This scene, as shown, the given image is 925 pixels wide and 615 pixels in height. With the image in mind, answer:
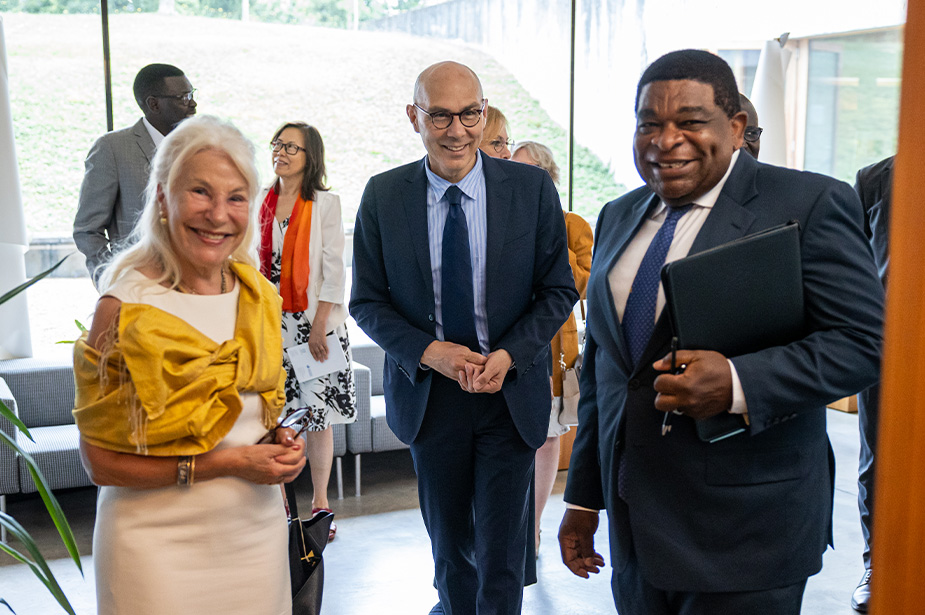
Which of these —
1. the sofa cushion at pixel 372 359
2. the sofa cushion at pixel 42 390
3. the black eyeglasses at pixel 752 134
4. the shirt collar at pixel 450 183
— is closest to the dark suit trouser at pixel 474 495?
the shirt collar at pixel 450 183

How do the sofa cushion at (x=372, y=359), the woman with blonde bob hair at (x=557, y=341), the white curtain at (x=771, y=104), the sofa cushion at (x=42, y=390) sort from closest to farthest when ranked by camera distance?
the woman with blonde bob hair at (x=557, y=341) → the sofa cushion at (x=42, y=390) → the sofa cushion at (x=372, y=359) → the white curtain at (x=771, y=104)

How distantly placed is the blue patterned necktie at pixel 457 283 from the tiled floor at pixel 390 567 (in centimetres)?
145

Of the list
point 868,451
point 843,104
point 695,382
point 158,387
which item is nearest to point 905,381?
point 695,382

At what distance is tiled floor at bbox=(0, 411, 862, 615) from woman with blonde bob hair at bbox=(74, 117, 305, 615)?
69.8 inches

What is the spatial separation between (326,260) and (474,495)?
1763 millimetres

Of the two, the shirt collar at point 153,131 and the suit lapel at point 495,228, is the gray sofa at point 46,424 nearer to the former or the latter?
the shirt collar at point 153,131

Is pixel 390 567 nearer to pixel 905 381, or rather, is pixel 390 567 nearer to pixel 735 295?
pixel 735 295

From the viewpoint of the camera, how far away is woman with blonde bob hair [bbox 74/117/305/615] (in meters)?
1.58

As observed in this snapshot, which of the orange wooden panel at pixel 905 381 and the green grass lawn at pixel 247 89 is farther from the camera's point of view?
the green grass lawn at pixel 247 89

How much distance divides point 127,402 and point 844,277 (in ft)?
4.35

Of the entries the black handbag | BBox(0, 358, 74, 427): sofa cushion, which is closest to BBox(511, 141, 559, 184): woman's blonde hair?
the black handbag

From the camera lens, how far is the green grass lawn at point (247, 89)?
5629 mm

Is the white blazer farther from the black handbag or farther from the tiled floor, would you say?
the black handbag

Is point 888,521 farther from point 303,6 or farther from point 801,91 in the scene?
point 801,91
